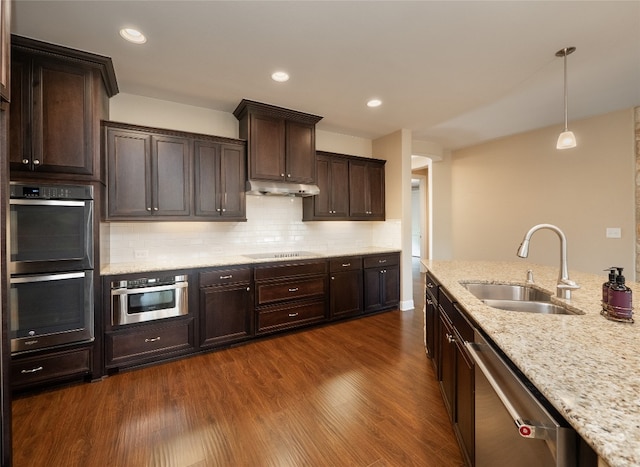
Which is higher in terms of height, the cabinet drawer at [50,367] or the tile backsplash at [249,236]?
the tile backsplash at [249,236]

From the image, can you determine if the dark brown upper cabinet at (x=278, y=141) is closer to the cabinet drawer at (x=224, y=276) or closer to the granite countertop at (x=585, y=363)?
the cabinet drawer at (x=224, y=276)

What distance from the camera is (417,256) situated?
1007cm

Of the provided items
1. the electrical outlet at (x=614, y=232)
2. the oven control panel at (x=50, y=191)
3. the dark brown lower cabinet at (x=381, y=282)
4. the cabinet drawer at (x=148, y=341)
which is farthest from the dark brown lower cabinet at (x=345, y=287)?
the electrical outlet at (x=614, y=232)

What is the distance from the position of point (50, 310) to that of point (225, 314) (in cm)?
138

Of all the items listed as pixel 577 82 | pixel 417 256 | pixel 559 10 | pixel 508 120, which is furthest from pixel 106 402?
pixel 417 256

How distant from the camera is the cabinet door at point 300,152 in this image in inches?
142

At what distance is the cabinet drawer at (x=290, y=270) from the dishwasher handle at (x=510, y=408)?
230 centimetres

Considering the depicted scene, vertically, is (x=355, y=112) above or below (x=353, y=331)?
above

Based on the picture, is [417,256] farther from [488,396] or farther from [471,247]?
[488,396]

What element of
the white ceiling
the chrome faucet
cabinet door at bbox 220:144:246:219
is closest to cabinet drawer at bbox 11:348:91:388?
cabinet door at bbox 220:144:246:219

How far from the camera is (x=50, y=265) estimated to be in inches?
86.9

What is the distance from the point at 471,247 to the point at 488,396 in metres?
5.18

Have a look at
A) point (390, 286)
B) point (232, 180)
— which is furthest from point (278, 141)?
point (390, 286)

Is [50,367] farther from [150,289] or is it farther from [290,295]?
[290,295]
